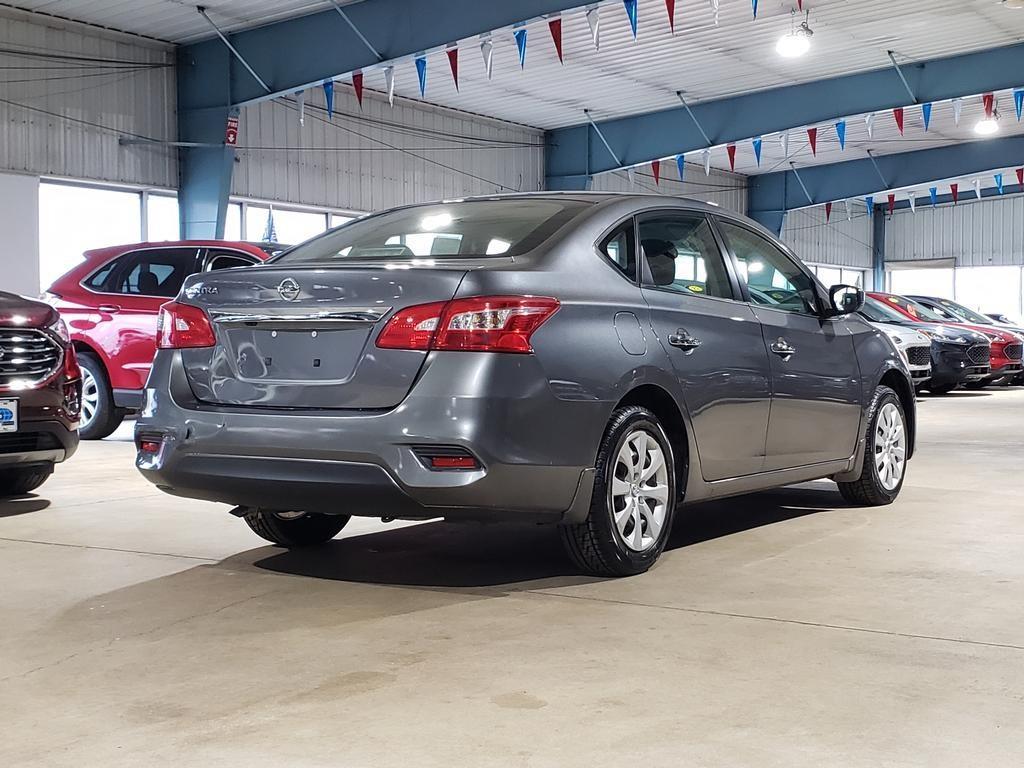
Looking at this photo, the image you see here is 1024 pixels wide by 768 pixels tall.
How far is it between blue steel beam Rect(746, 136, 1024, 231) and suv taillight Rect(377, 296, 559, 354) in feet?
84.1

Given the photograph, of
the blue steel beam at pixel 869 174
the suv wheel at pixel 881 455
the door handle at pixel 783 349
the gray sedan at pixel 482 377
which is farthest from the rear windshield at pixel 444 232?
the blue steel beam at pixel 869 174

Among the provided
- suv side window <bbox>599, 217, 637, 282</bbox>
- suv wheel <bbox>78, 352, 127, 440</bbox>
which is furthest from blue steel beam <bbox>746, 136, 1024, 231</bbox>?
suv side window <bbox>599, 217, 637, 282</bbox>

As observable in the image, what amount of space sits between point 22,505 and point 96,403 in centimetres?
386

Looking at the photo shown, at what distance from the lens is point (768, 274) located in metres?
5.55

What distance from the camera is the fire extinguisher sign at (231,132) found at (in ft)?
57.5

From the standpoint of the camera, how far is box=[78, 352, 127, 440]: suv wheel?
1018 cm

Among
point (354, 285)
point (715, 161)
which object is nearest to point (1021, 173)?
point (715, 161)

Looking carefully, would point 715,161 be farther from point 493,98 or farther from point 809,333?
point 809,333

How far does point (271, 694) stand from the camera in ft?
10.2

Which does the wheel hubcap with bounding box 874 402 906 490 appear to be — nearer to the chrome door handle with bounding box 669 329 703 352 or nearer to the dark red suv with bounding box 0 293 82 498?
the chrome door handle with bounding box 669 329 703 352

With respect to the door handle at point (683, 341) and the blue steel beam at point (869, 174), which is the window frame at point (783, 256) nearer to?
the door handle at point (683, 341)

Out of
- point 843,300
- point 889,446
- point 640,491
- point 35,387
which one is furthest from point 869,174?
point 640,491

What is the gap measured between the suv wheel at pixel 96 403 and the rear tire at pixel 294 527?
217 inches

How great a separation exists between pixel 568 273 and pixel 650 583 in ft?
3.64
